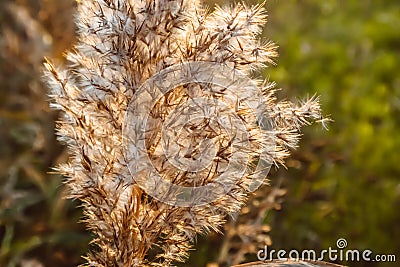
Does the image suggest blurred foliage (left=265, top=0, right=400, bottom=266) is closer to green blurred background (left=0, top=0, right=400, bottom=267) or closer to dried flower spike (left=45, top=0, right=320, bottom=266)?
green blurred background (left=0, top=0, right=400, bottom=267)

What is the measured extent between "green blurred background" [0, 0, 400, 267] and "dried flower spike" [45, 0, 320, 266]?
0.75 m

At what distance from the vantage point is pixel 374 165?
3.70 meters

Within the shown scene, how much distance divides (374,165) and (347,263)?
4.32ft

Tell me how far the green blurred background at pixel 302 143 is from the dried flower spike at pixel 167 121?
2.47 feet

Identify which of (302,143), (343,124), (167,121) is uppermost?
(343,124)

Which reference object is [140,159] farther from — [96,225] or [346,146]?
[346,146]

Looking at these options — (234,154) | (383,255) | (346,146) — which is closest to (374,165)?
(346,146)

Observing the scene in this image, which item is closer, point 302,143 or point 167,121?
point 167,121

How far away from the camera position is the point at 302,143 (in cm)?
328

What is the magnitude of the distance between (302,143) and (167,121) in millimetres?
2063

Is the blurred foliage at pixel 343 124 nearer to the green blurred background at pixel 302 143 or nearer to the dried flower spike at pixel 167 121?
the green blurred background at pixel 302 143

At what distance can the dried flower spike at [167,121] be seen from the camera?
127 cm

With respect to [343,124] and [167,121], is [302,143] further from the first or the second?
[167,121]

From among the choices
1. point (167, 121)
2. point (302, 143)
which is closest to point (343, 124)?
point (302, 143)
